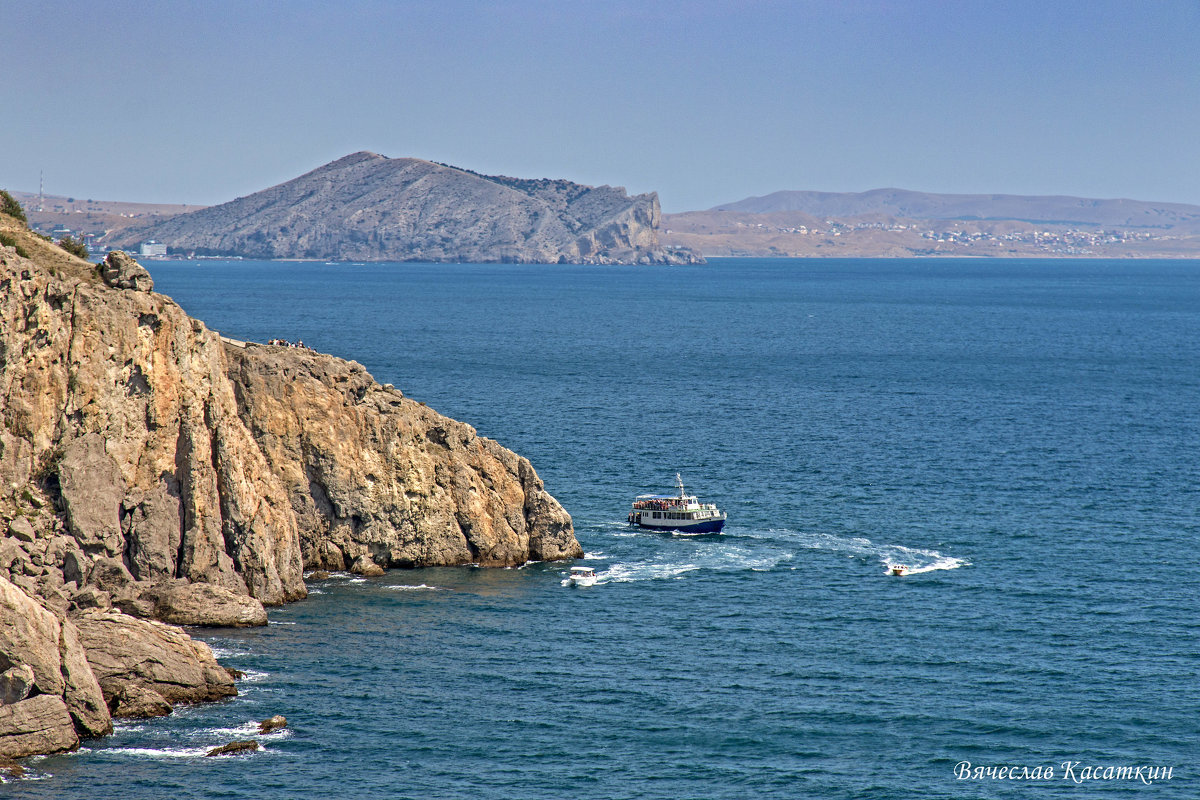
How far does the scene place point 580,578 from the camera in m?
73.8

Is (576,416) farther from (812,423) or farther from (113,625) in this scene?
(113,625)

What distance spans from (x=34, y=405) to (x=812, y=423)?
267 feet

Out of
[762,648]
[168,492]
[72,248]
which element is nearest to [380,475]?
[168,492]

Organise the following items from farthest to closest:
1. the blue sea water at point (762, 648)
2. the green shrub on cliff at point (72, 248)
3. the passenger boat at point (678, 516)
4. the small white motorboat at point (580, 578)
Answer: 1. the green shrub on cliff at point (72, 248)
2. the passenger boat at point (678, 516)
3. the small white motorboat at point (580, 578)
4. the blue sea water at point (762, 648)

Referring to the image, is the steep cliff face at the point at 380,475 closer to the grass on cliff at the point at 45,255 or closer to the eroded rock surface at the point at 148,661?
the grass on cliff at the point at 45,255

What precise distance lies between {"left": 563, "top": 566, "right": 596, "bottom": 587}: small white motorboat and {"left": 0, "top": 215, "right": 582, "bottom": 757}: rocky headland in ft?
9.50

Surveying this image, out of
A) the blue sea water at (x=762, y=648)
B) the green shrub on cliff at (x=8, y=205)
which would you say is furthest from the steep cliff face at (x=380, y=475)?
the green shrub on cliff at (x=8, y=205)

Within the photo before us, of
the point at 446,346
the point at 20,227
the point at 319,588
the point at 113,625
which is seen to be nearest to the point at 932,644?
the point at 319,588

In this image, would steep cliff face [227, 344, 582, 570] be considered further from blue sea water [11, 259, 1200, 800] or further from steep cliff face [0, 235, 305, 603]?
steep cliff face [0, 235, 305, 603]

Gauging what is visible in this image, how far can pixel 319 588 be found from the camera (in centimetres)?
7119

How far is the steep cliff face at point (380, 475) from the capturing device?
74000 millimetres

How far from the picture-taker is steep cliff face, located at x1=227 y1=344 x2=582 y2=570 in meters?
74.0

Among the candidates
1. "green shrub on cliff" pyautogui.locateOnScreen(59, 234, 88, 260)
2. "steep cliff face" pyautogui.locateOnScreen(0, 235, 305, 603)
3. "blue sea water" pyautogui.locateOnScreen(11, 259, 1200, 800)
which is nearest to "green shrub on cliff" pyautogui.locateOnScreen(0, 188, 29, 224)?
"green shrub on cliff" pyautogui.locateOnScreen(59, 234, 88, 260)

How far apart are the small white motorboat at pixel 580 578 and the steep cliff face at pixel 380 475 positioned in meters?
2.90
